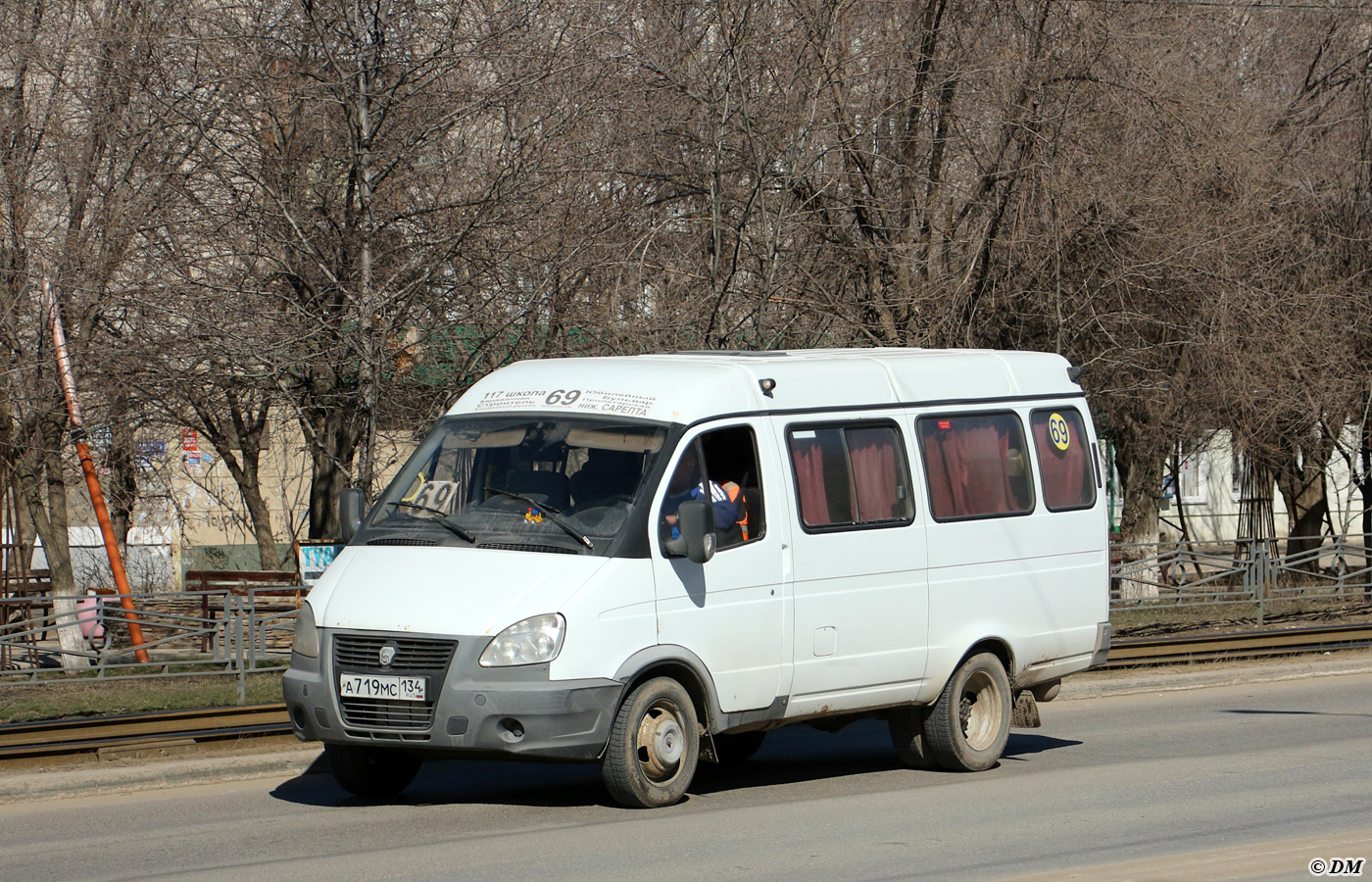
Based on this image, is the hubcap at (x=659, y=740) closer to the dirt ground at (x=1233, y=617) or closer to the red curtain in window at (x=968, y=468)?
the red curtain in window at (x=968, y=468)

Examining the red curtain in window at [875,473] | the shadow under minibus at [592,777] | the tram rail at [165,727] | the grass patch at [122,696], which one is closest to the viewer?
the shadow under minibus at [592,777]

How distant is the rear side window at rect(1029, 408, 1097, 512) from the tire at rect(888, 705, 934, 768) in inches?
67.8

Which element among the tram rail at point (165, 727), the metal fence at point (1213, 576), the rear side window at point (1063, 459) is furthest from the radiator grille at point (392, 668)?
the metal fence at point (1213, 576)

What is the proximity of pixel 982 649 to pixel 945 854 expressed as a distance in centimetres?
297

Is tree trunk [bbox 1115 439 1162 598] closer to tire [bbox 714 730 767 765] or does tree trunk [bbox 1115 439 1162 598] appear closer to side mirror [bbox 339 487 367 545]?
tire [bbox 714 730 767 765]

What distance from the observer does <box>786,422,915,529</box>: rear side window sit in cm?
910

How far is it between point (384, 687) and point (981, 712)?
13.4ft

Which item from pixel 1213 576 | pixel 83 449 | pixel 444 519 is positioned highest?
pixel 83 449

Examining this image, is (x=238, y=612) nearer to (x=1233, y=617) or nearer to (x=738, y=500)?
(x=738, y=500)

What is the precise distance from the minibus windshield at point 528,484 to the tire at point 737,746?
278 centimetres

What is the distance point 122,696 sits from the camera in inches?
589

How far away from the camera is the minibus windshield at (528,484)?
27.2 ft

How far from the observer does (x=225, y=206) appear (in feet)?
49.3

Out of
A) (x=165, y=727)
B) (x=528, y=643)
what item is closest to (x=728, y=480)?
(x=528, y=643)
